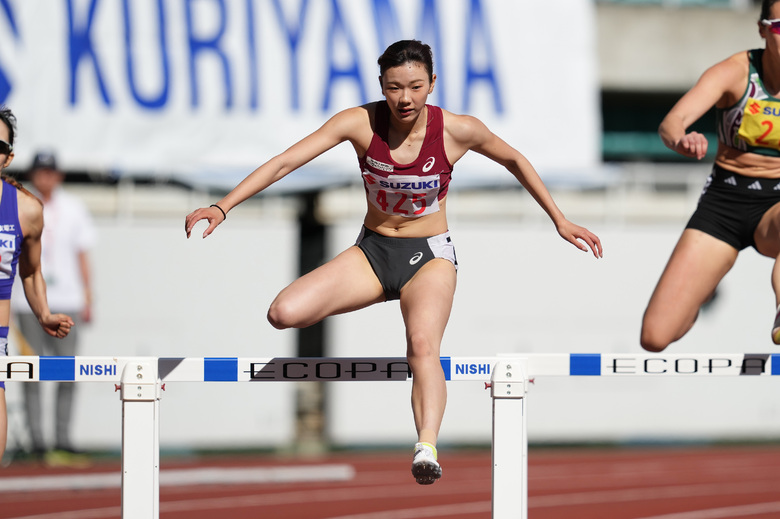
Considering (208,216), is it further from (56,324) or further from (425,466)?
(425,466)

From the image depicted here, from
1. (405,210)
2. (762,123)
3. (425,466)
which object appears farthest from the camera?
(762,123)

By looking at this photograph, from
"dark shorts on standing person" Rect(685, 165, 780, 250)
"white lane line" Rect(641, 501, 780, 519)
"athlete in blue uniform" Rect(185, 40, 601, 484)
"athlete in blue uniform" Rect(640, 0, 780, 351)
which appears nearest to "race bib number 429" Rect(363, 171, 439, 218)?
"athlete in blue uniform" Rect(185, 40, 601, 484)

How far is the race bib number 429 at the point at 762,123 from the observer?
4414 mm

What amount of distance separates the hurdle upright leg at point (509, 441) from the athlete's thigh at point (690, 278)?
0.89 m

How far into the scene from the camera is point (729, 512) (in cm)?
767

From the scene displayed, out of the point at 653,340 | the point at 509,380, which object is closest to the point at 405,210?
the point at 509,380

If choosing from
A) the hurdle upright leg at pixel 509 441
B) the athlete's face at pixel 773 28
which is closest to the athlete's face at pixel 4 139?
the hurdle upright leg at pixel 509 441

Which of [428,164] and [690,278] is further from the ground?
[428,164]

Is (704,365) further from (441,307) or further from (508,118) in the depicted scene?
(508,118)

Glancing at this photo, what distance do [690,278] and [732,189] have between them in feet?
1.42

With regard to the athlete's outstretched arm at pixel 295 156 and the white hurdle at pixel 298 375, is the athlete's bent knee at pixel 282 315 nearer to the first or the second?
the white hurdle at pixel 298 375

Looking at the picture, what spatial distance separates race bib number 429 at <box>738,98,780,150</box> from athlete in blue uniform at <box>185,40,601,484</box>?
94 centimetres

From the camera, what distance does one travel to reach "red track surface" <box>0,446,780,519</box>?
7.32 meters

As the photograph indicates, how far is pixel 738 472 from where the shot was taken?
9.59 m
